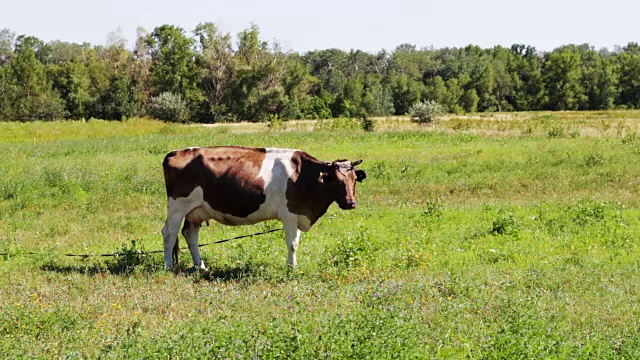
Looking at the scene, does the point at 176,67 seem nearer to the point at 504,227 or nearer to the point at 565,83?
the point at 565,83

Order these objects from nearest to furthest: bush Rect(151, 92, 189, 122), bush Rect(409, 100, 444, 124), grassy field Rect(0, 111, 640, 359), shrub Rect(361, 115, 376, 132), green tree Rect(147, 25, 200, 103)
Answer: grassy field Rect(0, 111, 640, 359) < shrub Rect(361, 115, 376, 132) < bush Rect(409, 100, 444, 124) < bush Rect(151, 92, 189, 122) < green tree Rect(147, 25, 200, 103)

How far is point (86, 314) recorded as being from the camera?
9008 millimetres

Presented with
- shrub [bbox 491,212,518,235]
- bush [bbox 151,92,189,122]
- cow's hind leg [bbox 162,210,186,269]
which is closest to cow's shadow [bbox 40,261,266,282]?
cow's hind leg [bbox 162,210,186,269]

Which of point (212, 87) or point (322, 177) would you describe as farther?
point (212, 87)

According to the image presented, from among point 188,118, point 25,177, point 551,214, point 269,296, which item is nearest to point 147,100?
point 188,118

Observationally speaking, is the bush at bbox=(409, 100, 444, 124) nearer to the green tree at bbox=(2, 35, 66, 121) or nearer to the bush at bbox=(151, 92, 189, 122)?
the bush at bbox=(151, 92, 189, 122)

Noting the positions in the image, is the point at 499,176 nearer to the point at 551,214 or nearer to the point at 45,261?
the point at 551,214

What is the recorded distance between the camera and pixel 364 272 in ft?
39.0

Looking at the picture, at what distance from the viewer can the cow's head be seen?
12219mm

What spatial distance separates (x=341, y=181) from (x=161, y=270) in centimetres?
343

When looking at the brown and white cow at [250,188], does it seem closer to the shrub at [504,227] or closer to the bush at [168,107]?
the shrub at [504,227]

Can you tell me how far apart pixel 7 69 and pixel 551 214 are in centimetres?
7921

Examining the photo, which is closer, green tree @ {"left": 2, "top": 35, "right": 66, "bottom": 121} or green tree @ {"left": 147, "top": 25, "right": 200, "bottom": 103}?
green tree @ {"left": 2, "top": 35, "right": 66, "bottom": 121}

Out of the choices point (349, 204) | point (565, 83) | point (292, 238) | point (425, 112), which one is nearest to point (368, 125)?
point (425, 112)
